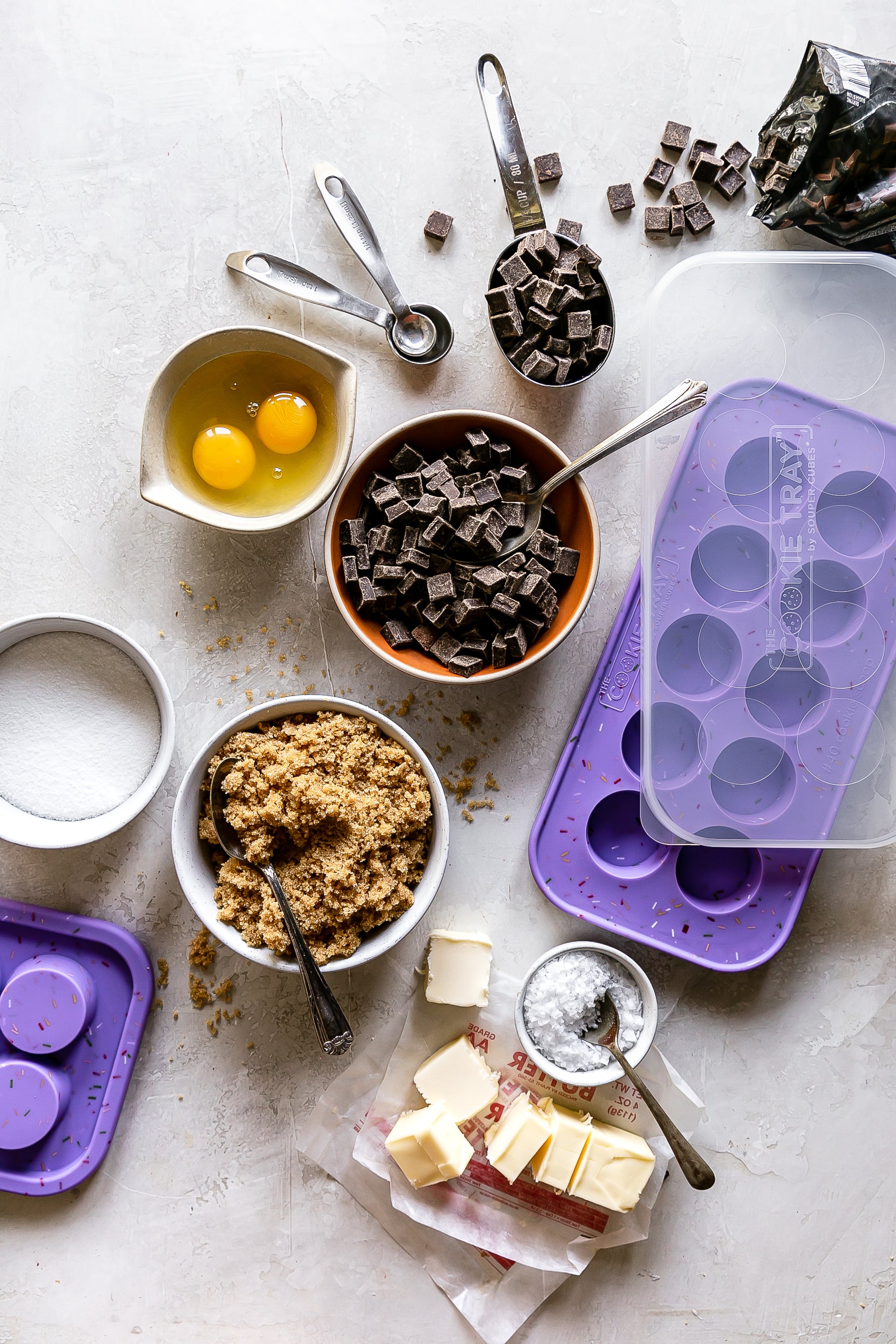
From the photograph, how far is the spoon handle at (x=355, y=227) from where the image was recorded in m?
1.99

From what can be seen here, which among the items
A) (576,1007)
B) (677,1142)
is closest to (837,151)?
(576,1007)

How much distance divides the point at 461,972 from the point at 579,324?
1.63 m

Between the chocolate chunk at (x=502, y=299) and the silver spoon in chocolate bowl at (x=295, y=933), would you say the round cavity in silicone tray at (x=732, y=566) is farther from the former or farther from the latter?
the silver spoon in chocolate bowl at (x=295, y=933)

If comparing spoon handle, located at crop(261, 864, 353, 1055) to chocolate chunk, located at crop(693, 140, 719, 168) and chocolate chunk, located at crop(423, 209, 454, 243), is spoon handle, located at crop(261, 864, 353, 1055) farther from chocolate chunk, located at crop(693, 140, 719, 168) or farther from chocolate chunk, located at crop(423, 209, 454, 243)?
chocolate chunk, located at crop(693, 140, 719, 168)

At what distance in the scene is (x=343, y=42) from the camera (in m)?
2.09

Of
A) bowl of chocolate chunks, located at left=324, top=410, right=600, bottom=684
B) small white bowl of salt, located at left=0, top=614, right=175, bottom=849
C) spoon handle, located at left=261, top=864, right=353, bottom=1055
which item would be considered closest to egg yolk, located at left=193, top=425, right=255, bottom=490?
bowl of chocolate chunks, located at left=324, top=410, right=600, bottom=684

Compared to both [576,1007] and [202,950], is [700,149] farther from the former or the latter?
[202,950]

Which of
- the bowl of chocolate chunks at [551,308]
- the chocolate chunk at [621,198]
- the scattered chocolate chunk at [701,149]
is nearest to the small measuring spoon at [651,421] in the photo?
the bowl of chocolate chunks at [551,308]

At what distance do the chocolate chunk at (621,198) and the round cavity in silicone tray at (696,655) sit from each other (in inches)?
43.2

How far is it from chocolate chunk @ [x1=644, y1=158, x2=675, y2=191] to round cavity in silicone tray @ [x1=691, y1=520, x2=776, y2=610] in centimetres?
92

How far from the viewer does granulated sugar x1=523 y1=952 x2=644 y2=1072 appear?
6.52 ft

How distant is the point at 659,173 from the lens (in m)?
2.08

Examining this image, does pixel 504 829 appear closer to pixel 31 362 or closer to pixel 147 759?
pixel 147 759

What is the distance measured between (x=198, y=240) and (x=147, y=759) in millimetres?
1373
